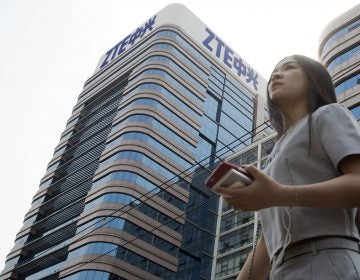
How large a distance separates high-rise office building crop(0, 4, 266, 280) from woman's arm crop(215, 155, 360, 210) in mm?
38657

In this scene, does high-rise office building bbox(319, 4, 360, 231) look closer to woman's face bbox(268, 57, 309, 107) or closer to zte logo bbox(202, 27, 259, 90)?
zte logo bbox(202, 27, 259, 90)

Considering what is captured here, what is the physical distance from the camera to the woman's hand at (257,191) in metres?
1.63

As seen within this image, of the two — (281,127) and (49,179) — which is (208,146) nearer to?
(49,179)

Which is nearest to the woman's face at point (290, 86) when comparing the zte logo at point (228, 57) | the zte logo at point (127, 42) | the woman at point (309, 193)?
the woman at point (309, 193)

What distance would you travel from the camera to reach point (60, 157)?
6650cm

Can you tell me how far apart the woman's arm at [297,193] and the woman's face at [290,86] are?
2.06ft

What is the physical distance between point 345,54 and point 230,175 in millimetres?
38361

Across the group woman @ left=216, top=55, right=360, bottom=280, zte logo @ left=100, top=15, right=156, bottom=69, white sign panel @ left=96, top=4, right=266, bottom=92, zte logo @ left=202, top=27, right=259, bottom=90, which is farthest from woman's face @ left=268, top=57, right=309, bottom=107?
zte logo @ left=100, top=15, right=156, bottom=69

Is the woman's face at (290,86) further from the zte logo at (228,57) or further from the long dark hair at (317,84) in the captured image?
the zte logo at (228,57)

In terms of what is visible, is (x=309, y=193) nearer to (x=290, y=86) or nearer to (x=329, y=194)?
(x=329, y=194)

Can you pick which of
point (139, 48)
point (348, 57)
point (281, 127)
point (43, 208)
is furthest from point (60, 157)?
point (281, 127)

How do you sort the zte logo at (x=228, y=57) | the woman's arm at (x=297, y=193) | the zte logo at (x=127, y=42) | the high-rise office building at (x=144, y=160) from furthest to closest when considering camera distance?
1. the zte logo at (x=228, y=57)
2. the zte logo at (x=127, y=42)
3. the high-rise office building at (x=144, y=160)
4. the woman's arm at (x=297, y=193)

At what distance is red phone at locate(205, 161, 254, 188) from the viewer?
1.63 metres

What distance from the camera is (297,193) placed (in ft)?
5.39
